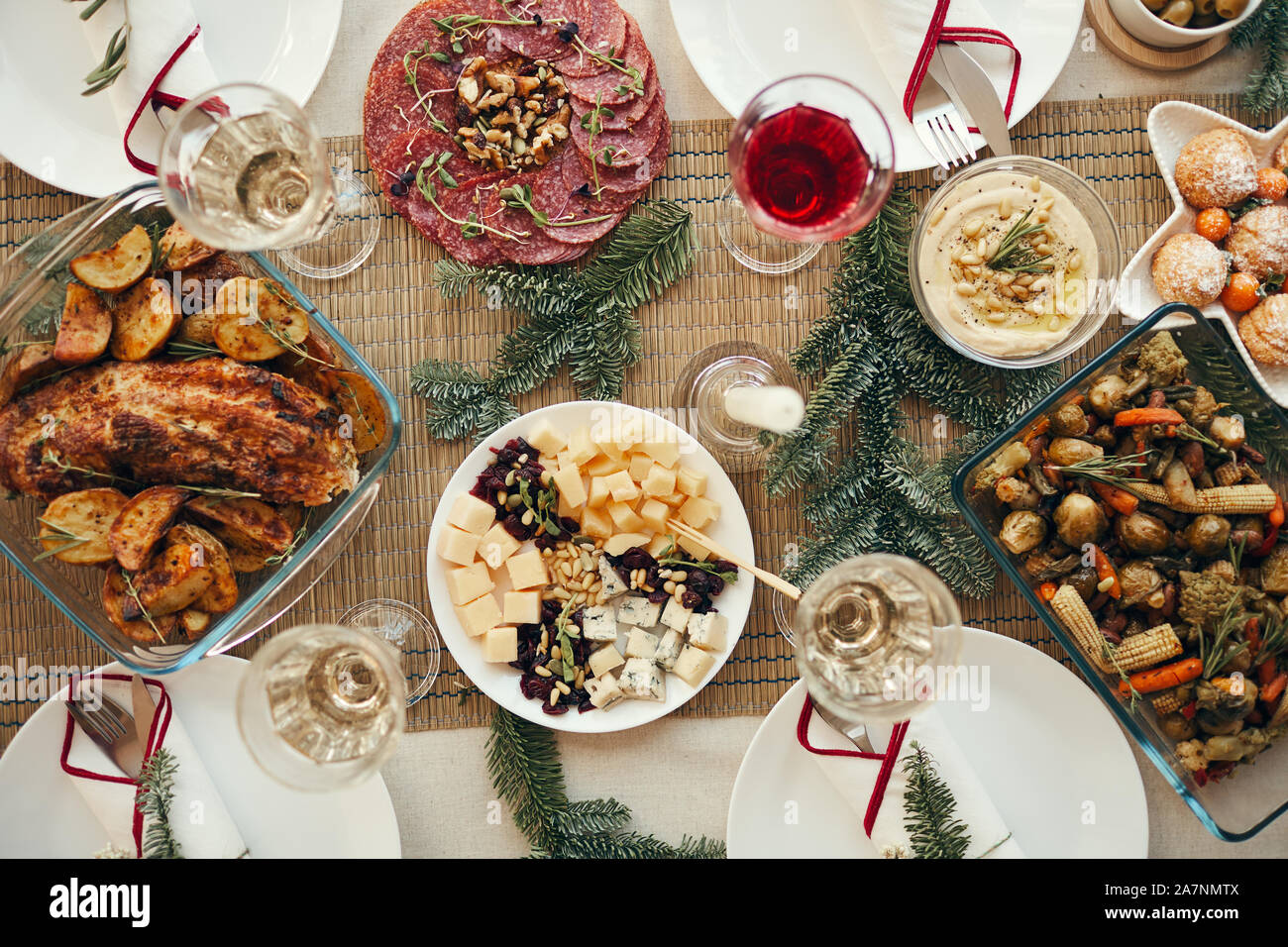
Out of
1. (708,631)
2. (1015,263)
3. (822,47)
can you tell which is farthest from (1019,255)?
(708,631)

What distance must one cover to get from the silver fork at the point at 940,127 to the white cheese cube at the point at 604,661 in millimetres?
1043

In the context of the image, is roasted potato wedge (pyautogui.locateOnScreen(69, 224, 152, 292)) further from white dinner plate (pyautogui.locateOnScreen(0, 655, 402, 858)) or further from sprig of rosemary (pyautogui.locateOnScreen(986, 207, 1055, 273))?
sprig of rosemary (pyautogui.locateOnScreen(986, 207, 1055, 273))

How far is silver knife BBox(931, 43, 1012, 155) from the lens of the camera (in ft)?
4.73

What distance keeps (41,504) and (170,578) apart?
28 cm

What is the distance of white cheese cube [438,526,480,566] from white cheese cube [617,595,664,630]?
0.29 metres

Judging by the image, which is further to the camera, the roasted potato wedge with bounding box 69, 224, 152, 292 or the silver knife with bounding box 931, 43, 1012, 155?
the silver knife with bounding box 931, 43, 1012, 155

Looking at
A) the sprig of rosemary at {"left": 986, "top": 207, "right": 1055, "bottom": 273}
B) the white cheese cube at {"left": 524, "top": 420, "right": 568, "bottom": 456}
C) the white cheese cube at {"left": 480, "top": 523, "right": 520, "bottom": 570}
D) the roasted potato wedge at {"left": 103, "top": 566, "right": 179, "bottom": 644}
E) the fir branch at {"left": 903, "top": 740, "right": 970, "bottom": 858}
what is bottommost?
the fir branch at {"left": 903, "top": 740, "right": 970, "bottom": 858}

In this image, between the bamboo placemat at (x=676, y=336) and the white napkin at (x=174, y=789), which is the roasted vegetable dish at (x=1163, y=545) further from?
the white napkin at (x=174, y=789)

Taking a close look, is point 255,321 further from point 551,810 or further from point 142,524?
point 551,810

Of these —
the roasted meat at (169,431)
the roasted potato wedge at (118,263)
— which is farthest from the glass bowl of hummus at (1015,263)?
the roasted potato wedge at (118,263)

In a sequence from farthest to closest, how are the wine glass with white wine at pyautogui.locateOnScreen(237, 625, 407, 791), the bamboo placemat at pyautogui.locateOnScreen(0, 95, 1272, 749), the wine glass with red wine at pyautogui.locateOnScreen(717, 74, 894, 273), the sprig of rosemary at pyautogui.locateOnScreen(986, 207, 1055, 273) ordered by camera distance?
the bamboo placemat at pyautogui.locateOnScreen(0, 95, 1272, 749), the sprig of rosemary at pyautogui.locateOnScreen(986, 207, 1055, 273), the wine glass with red wine at pyautogui.locateOnScreen(717, 74, 894, 273), the wine glass with white wine at pyautogui.locateOnScreen(237, 625, 407, 791)

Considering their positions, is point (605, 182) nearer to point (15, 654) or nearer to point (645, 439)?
point (645, 439)

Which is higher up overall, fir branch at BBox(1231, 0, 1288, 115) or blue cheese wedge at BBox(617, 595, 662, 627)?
fir branch at BBox(1231, 0, 1288, 115)

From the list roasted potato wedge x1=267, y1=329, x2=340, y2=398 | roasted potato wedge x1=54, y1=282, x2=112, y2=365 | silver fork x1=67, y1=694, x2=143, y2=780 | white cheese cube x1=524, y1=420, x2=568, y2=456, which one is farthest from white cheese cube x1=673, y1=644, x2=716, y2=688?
roasted potato wedge x1=54, y1=282, x2=112, y2=365
